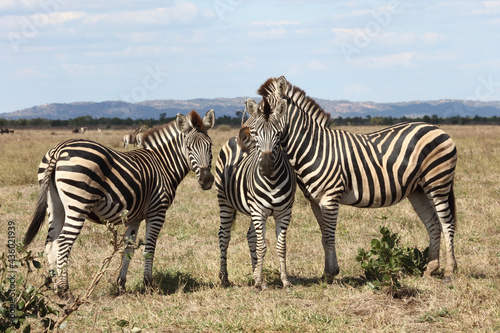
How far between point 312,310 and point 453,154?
9.82ft

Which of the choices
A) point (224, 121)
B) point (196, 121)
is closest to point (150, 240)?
point (196, 121)

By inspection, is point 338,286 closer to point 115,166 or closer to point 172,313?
point 172,313

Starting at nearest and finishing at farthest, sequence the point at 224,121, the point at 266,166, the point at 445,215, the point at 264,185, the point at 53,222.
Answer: the point at 266,166 → the point at 53,222 → the point at 264,185 → the point at 445,215 → the point at 224,121

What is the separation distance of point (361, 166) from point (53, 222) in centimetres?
391

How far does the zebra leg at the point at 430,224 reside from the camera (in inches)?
274

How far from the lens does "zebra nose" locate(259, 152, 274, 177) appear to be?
19.7ft

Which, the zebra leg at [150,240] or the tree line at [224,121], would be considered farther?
the tree line at [224,121]

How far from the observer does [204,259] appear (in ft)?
25.8

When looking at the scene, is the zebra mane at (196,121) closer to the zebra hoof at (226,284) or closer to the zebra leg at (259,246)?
the zebra leg at (259,246)

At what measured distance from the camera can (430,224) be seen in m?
7.20

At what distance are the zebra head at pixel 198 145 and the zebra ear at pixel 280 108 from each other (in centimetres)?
100

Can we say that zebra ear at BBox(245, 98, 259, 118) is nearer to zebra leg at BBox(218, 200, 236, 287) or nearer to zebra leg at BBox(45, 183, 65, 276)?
zebra leg at BBox(218, 200, 236, 287)

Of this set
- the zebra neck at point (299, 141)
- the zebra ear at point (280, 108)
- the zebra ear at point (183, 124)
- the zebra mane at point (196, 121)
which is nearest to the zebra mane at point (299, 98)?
the zebra neck at point (299, 141)

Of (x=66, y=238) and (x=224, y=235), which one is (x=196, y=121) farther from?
(x=66, y=238)
